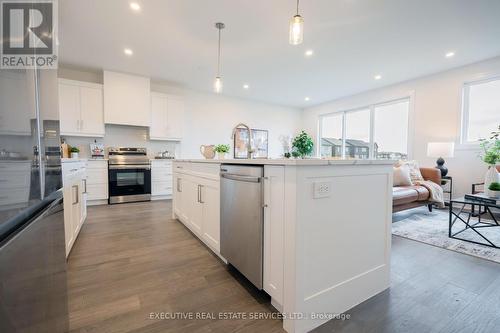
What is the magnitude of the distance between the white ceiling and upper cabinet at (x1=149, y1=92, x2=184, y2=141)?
492 mm

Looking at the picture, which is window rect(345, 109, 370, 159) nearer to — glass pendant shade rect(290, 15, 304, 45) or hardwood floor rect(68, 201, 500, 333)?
hardwood floor rect(68, 201, 500, 333)

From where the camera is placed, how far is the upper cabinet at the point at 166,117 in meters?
5.00

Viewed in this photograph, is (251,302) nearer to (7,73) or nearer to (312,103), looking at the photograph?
(7,73)

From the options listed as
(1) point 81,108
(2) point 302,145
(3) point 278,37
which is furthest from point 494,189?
(1) point 81,108

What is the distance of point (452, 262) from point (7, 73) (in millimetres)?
3110

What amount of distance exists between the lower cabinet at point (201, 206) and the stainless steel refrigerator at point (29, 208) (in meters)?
1.18

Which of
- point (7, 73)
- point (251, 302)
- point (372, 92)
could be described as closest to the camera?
point (7, 73)

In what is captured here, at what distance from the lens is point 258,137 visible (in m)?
7.10

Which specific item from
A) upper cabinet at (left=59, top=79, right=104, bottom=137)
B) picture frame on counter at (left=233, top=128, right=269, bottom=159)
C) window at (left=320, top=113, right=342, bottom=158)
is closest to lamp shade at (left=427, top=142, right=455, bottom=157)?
window at (left=320, top=113, right=342, bottom=158)

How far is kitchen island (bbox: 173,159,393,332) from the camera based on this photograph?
1156mm

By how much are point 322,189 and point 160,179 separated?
4423mm

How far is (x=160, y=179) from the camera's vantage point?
193 inches

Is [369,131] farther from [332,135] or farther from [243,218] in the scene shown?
[243,218]

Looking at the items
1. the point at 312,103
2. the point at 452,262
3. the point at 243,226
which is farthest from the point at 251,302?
the point at 312,103
